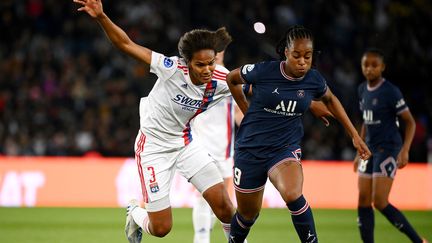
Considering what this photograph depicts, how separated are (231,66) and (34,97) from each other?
4142mm

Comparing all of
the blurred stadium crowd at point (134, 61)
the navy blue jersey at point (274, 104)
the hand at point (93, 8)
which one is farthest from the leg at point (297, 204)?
the blurred stadium crowd at point (134, 61)

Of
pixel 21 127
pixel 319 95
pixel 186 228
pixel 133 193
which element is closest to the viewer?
pixel 319 95

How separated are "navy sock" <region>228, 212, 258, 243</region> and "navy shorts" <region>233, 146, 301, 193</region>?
9.7 inches

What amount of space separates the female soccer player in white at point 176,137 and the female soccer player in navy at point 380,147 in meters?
1.83

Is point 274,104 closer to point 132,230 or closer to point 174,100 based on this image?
point 174,100

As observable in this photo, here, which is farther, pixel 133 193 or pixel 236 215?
pixel 133 193

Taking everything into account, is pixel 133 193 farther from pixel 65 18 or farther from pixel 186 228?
pixel 65 18

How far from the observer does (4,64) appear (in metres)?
17.0

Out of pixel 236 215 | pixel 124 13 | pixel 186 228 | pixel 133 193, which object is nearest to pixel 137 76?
pixel 124 13

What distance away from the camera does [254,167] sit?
21.8 feet

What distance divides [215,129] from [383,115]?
1761 mm

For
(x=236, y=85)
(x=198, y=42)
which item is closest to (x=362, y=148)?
(x=236, y=85)

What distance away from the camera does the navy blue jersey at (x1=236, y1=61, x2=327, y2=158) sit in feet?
21.4

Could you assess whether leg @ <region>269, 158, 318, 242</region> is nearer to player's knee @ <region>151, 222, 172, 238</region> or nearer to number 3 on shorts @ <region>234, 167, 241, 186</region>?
number 3 on shorts @ <region>234, 167, 241, 186</region>
